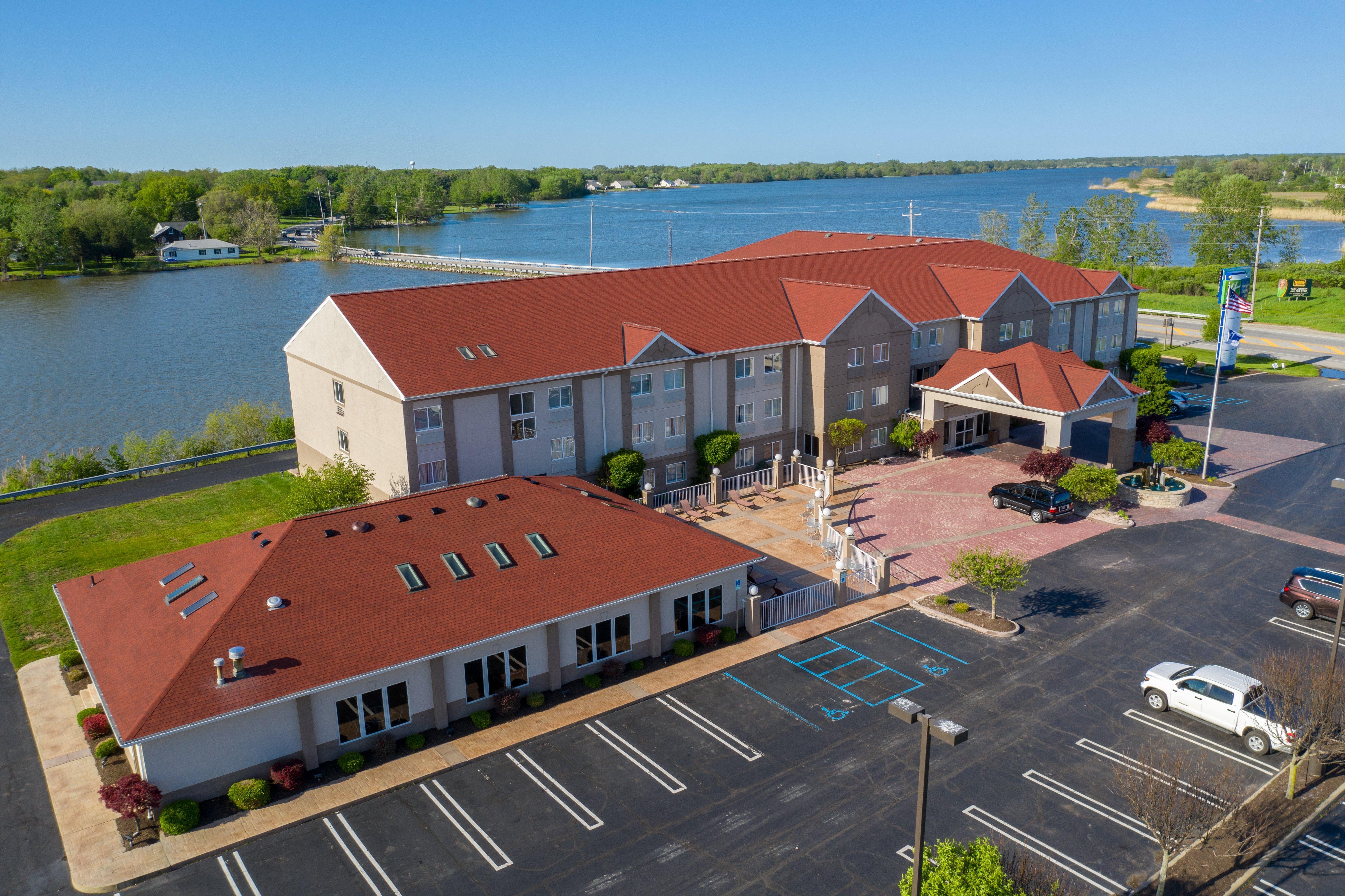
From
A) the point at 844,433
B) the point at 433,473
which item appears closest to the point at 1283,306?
the point at 844,433

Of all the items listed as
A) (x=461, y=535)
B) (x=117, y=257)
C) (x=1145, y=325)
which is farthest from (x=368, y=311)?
(x=117, y=257)

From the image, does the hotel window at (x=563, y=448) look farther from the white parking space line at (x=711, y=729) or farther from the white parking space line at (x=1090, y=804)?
the white parking space line at (x=1090, y=804)

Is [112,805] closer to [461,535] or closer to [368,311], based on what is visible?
[461,535]

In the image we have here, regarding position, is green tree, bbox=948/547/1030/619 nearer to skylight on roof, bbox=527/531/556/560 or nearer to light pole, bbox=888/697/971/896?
skylight on roof, bbox=527/531/556/560

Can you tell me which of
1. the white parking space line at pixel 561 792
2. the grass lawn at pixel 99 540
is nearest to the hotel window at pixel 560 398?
the grass lawn at pixel 99 540

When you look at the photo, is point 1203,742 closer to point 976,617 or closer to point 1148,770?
point 1148,770

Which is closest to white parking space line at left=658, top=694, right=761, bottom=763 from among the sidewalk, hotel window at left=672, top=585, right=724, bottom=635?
the sidewalk
